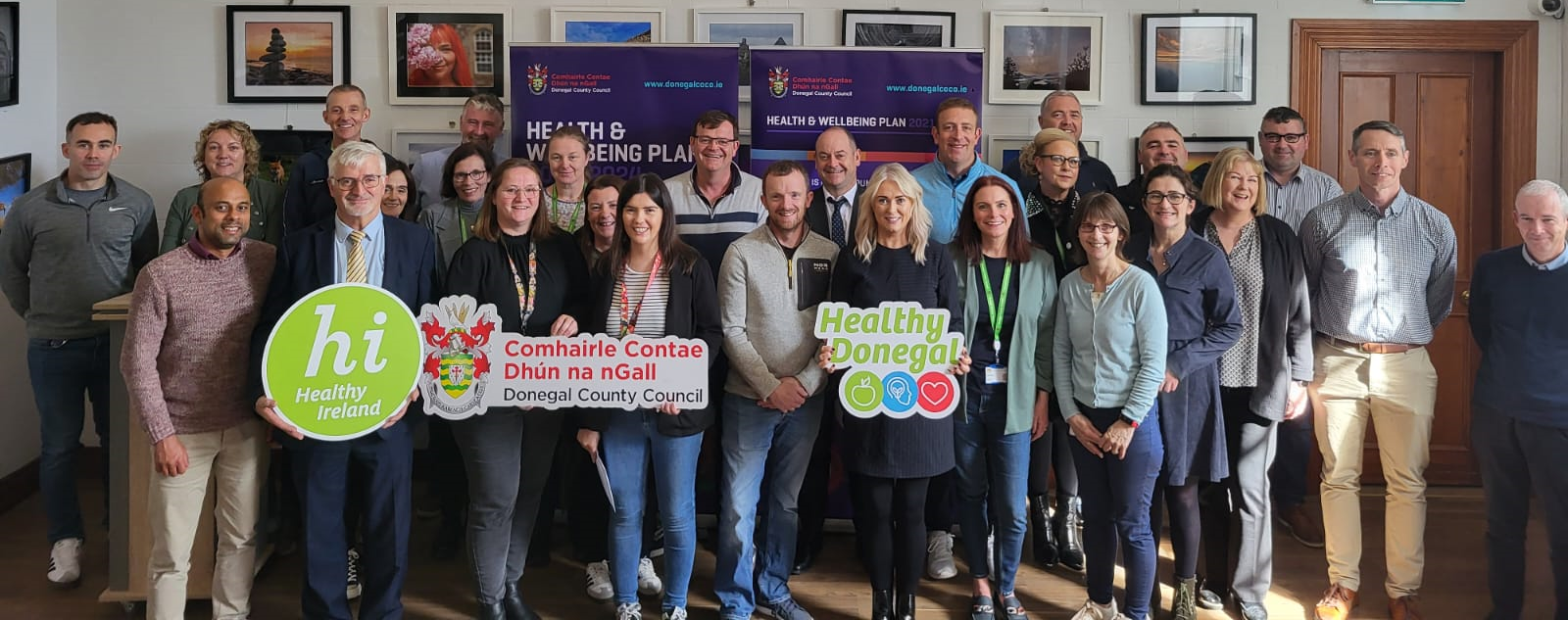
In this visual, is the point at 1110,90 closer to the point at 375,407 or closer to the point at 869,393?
the point at 869,393

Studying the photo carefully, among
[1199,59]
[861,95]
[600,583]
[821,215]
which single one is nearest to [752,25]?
[861,95]

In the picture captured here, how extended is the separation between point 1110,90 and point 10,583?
16.2ft

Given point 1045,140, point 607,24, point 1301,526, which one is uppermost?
point 607,24

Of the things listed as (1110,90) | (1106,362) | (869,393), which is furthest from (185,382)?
(1110,90)

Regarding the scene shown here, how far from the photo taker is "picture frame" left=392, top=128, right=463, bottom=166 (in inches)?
209

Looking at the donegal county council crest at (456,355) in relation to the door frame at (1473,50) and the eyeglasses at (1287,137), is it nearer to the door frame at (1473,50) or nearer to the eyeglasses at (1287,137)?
the eyeglasses at (1287,137)

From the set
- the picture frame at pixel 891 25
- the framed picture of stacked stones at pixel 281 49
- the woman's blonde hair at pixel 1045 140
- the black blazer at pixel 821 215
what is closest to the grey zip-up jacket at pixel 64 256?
the framed picture of stacked stones at pixel 281 49

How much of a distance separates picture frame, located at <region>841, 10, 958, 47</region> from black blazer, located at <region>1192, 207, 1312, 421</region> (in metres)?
2.02

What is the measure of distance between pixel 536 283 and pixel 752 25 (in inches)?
91.9

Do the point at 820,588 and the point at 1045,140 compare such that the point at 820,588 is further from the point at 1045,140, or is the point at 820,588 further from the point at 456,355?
the point at 1045,140

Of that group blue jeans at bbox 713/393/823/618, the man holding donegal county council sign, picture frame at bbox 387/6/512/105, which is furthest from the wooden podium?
the man holding donegal county council sign

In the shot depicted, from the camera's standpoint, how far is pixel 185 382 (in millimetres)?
3291

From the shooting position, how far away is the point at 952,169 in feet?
13.7

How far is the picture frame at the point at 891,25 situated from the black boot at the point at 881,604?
8.94 ft
